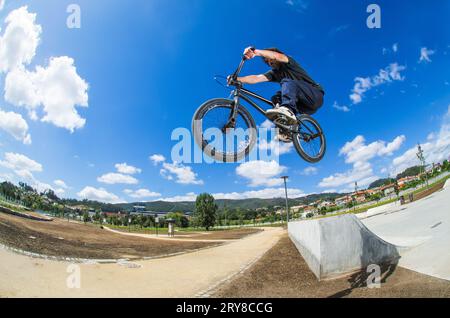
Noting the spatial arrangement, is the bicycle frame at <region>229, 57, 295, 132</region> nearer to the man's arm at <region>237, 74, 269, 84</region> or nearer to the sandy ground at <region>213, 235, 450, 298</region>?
the man's arm at <region>237, 74, 269, 84</region>

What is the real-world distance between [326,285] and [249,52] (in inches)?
235

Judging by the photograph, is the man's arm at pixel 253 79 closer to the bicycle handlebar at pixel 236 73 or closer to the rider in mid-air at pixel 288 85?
the rider in mid-air at pixel 288 85

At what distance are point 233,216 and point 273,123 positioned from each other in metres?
8.72

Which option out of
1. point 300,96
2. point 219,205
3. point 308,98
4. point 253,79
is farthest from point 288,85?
point 219,205

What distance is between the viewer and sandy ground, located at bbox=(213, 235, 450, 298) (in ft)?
14.7

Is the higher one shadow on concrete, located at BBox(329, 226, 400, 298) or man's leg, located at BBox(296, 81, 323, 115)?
man's leg, located at BBox(296, 81, 323, 115)

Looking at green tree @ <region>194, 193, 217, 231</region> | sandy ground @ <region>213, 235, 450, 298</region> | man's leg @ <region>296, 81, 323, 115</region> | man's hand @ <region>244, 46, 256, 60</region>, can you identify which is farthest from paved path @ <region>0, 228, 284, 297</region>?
green tree @ <region>194, 193, 217, 231</region>

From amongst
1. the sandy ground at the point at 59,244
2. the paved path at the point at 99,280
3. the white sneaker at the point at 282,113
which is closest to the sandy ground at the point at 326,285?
the paved path at the point at 99,280

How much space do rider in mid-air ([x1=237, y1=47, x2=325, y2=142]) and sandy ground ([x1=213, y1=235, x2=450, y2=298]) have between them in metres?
3.56

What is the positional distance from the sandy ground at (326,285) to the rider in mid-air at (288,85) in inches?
140

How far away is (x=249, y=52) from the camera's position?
13.1 ft

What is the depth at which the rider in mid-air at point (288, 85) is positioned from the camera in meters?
4.25

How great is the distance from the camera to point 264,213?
43.0ft
